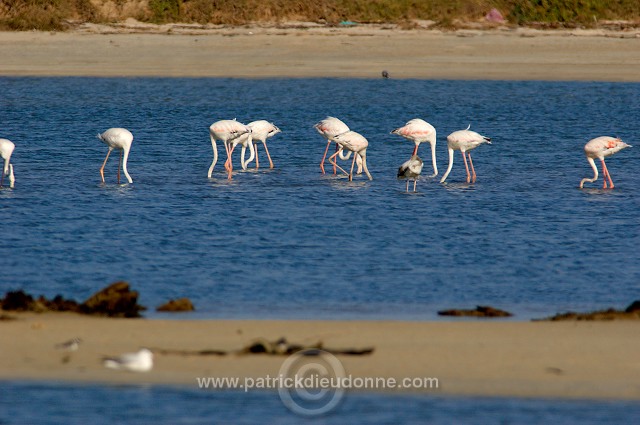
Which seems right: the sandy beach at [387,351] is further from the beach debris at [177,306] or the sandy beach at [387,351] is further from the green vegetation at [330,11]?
the green vegetation at [330,11]

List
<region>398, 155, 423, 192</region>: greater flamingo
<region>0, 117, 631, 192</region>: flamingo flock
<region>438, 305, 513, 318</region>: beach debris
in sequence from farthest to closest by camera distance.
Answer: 1. <region>0, 117, 631, 192</region>: flamingo flock
2. <region>398, 155, 423, 192</region>: greater flamingo
3. <region>438, 305, 513, 318</region>: beach debris

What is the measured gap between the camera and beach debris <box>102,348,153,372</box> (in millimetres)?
7086

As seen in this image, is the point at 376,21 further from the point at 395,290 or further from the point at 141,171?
the point at 395,290

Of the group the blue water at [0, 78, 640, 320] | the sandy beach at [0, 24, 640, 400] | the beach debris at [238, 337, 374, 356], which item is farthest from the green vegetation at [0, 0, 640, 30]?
the beach debris at [238, 337, 374, 356]

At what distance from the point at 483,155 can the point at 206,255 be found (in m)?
9.85

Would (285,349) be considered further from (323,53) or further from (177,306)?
(323,53)

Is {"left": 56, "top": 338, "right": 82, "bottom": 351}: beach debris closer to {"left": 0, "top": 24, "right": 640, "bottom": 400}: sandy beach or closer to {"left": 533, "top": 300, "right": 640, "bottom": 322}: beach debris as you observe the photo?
{"left": 0, "top": 24, "right": 640, "bottom": 400}: sandy beach

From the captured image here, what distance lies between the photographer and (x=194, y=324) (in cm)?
843

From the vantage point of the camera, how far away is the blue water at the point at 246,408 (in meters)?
6.51

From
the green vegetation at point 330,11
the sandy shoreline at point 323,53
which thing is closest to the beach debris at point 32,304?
the sandy shoreline at point 323,53

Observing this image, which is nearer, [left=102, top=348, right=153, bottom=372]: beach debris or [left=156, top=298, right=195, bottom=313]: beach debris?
[left=102, top=348, right=153, bottom=372]: beach debris

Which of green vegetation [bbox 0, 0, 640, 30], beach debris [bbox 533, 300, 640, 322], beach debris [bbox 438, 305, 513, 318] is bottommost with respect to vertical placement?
beach debris [bbox 438, 305, 513, 318]

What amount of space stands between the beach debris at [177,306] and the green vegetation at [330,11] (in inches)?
1130

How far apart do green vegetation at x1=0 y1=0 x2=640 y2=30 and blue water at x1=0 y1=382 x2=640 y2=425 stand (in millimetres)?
30896
